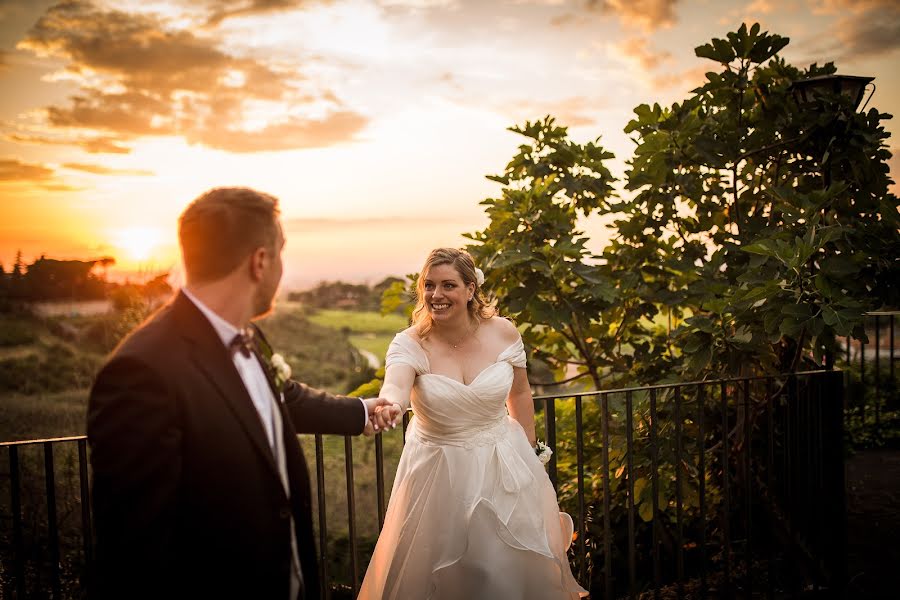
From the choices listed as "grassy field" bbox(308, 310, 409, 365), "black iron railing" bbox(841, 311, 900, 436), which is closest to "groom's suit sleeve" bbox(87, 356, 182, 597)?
"black iron railing" bbox(841, 311, 900, 436)

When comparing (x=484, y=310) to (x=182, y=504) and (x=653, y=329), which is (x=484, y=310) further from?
(x=653, y=329)

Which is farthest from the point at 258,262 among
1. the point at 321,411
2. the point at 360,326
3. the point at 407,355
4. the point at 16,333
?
the point at 360,326

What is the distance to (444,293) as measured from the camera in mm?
2949

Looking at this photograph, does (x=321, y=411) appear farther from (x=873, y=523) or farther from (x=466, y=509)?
(x=873, y=523)

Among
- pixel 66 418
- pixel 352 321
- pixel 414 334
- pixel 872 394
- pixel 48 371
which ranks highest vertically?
pixel 414 334

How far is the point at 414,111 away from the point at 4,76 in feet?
17.2

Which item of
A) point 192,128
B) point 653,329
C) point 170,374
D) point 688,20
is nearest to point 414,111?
point 192,128

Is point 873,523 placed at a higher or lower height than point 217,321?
lower

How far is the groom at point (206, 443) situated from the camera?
126 centimetres

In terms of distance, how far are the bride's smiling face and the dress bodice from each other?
0.22 meters

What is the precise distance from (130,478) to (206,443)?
180 millimetres

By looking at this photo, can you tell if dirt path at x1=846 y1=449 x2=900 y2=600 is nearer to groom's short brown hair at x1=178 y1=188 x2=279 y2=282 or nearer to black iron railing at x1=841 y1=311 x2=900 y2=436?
black iron railing at x1=841 y1=311 x2=900 y2=436

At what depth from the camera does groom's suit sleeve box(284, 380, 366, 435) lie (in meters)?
1.99

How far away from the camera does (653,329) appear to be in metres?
5.04
